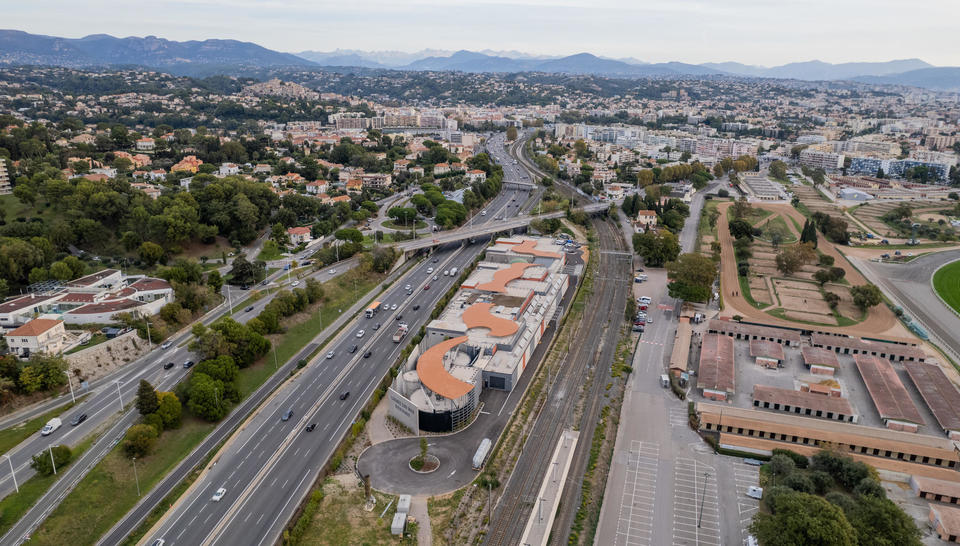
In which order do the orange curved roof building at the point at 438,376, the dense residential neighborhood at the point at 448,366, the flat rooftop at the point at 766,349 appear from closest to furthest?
1. the dense residential neighborhood at the point at 448,366
2. the orange curved roof building at the point at 438,376
3. the flat rooftop at the point at 766,349

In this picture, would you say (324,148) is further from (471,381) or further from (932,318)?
(932,318)

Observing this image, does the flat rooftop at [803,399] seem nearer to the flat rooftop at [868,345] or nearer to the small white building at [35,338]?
the flat rooftop at [868,345]

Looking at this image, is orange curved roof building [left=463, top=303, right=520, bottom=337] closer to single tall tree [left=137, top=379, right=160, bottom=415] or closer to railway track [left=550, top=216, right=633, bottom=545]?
railway track [left=550, top=216, right=633, bottom=545]

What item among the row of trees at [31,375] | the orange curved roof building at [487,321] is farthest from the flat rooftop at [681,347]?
the row of trees at [31,375]

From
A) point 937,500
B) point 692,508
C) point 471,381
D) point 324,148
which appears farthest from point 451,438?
point 324,148

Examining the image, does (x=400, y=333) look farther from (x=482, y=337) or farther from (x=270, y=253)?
(x=270, y=253)

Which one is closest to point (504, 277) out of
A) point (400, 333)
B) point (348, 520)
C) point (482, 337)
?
point (482, 337)

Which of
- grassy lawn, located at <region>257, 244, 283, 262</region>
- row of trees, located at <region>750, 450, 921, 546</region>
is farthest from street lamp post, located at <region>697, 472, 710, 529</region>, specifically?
grassy lawn, located at <region>257, 244, 283, 262</region>
